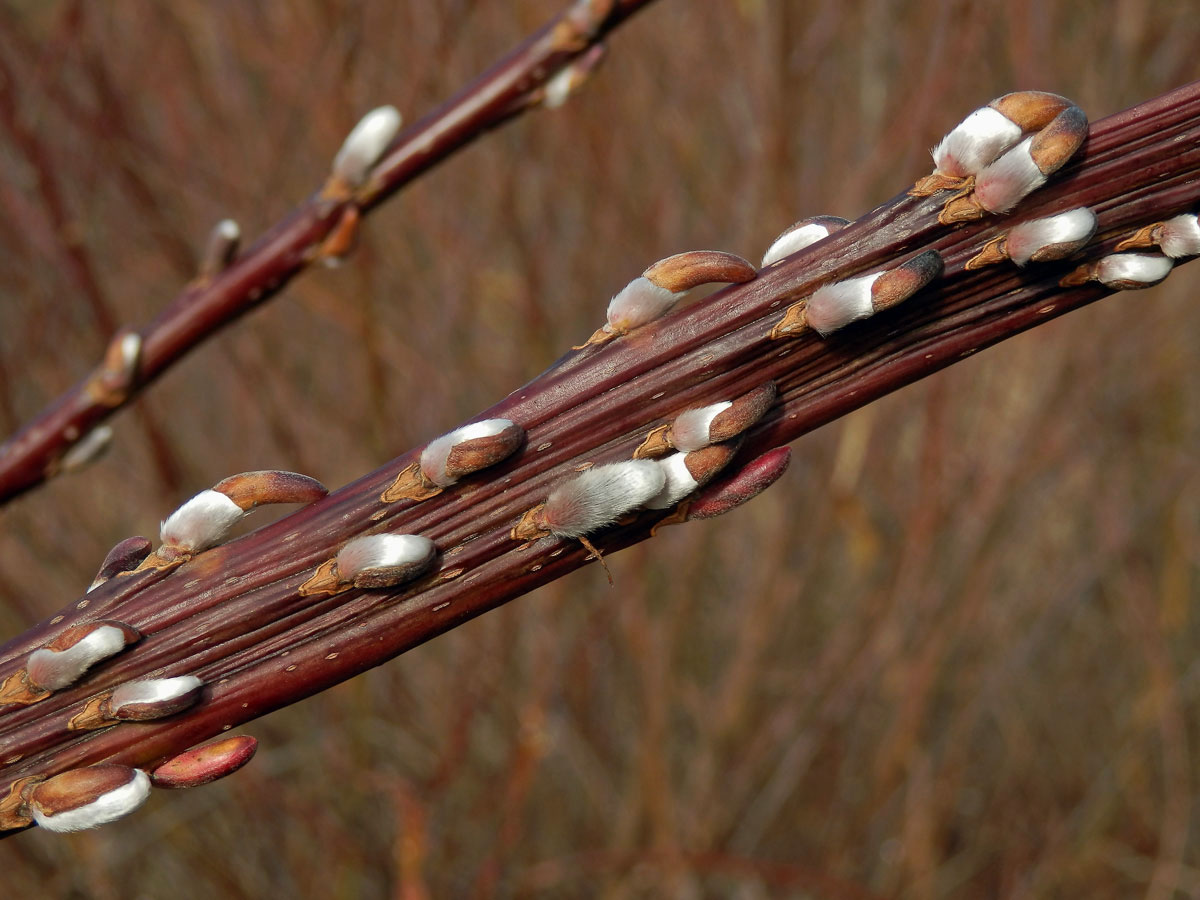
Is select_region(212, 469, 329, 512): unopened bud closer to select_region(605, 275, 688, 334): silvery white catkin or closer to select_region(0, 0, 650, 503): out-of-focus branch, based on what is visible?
select_region(605, 275, 688, 334): silvery white catkin

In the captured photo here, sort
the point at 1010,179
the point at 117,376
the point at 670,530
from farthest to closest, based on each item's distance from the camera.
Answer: the point at 670,530 < the point at 117,376 < the point at 1010,179

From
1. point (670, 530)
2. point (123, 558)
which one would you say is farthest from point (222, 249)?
point (670, 530)

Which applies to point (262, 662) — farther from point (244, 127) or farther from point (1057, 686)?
point (1057, 686)

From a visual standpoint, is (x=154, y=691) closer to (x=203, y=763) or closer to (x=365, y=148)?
(x=203, y=763)

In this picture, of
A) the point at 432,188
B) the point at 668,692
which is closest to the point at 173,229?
the point at 432,188

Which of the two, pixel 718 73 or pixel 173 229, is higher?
pixel 718 73

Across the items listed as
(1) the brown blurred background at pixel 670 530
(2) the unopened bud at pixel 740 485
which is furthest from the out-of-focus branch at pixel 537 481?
(1) the brown blurred background at pixel 670 530

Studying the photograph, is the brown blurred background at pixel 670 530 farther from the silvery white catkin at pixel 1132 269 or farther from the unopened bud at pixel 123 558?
the silvery white catkin at pixel 1132 269
